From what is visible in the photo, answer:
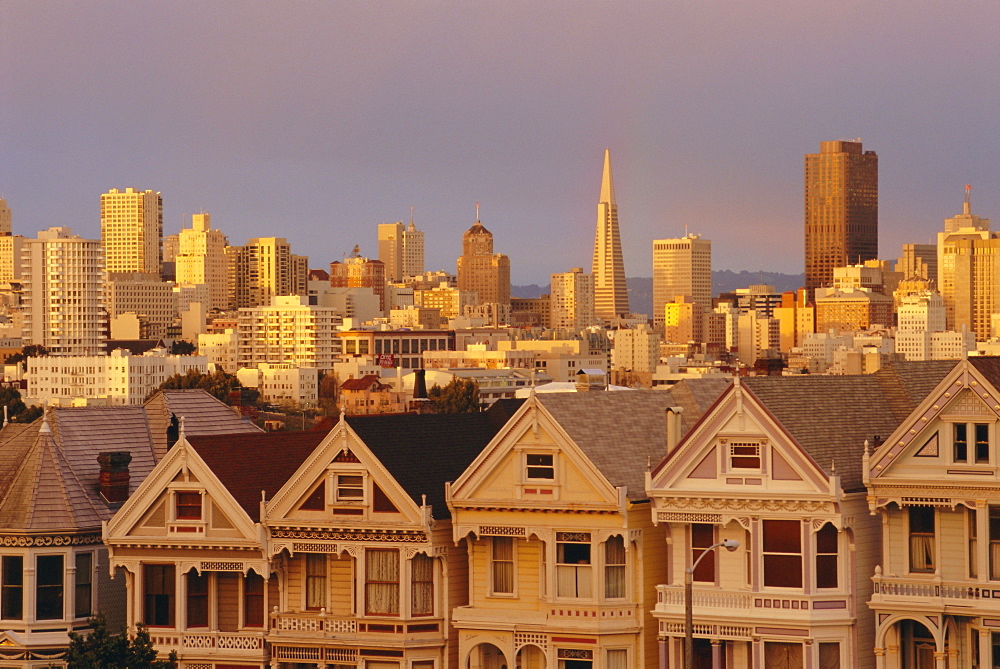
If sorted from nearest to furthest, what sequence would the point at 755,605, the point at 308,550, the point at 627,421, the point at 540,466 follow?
the point at 755,605, the point at 540,466, the point at 627,421, the point at 308,550

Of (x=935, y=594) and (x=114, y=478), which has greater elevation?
(x=114, y=478)

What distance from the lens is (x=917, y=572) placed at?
1433 inches

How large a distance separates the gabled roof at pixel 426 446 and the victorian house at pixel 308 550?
0.03m

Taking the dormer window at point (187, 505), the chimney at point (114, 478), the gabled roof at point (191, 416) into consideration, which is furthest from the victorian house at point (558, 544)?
the gabled roof at point (191, 416)

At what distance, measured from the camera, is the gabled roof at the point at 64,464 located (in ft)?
139

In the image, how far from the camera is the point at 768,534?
36.9 m

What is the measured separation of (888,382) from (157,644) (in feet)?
42.5

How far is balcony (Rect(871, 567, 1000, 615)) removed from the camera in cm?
3559

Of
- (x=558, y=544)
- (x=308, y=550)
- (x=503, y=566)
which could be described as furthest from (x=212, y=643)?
(x=558, y=544)

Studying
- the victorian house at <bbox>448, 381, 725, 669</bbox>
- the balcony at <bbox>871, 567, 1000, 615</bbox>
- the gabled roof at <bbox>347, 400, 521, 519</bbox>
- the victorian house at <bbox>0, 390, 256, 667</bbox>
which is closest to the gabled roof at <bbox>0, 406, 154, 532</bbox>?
the victorian house at <bbox>0, 390, 256, 667</bbox>

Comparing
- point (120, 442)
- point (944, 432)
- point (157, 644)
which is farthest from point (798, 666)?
point (120, 442)

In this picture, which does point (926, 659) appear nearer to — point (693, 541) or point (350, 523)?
point (693, 541)

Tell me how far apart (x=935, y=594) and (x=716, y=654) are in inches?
138

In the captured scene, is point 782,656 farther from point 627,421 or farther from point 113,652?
point 113,652
